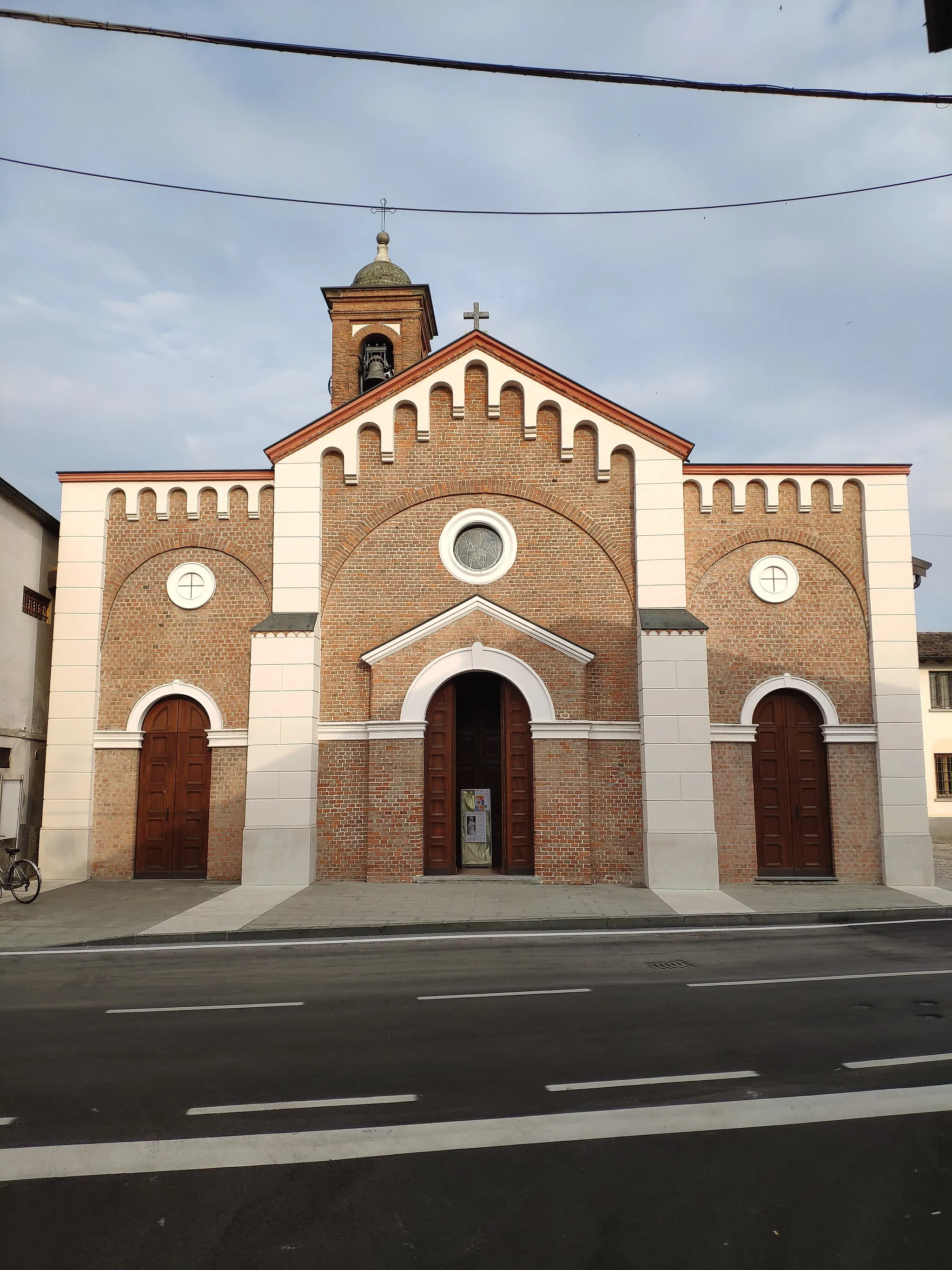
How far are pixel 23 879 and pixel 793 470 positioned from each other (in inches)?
585

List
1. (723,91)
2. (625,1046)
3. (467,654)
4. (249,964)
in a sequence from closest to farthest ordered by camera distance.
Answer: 1. (723,91)
2. (625,1046)
3. (249,964)
4. (467,654)

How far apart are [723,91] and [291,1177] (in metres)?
7.12

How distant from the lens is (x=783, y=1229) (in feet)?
14.0

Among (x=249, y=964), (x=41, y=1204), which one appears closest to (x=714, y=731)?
(x=249, y=964)

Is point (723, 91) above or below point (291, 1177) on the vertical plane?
above

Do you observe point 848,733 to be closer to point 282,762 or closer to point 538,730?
point 538,730

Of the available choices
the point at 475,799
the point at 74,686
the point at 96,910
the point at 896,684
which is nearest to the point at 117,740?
the point at 74,686

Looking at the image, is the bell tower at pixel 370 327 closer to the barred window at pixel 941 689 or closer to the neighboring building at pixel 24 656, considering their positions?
the neighboring building at pixel 24 656

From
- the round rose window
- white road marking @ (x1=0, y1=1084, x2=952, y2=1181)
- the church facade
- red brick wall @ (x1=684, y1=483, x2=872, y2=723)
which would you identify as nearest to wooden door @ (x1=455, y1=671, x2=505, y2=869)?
the church facade

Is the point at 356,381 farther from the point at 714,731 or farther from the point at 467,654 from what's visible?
the point at 714,731

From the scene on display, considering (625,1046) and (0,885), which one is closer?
(625,1046)

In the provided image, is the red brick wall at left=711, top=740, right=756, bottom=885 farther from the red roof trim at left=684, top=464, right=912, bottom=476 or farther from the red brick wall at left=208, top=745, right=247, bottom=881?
the red brick wall at left=208, top=745, right=247, bottom=881

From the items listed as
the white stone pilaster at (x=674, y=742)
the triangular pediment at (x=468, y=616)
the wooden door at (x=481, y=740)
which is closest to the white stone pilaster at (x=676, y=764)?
the white stone pilaster at (x=674, y=742)

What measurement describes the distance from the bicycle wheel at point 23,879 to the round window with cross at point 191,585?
5.32 meters
